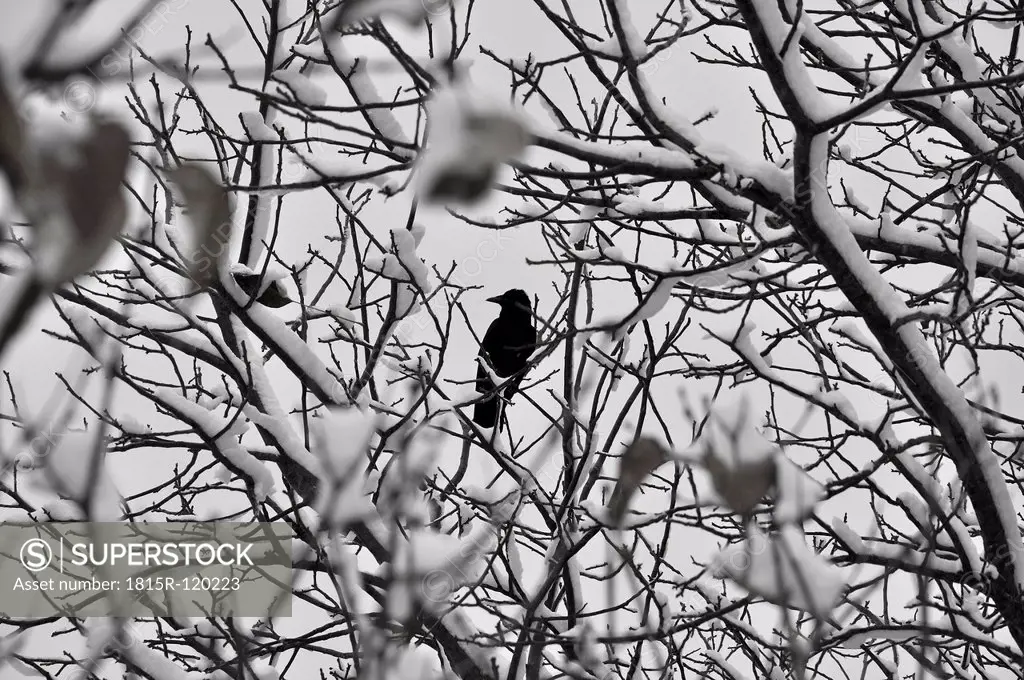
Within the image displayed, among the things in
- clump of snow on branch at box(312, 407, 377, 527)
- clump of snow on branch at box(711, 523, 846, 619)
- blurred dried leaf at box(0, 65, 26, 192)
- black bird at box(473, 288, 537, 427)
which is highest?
black bird at box(473, 288, 537, 427)

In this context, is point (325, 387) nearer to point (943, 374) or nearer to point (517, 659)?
point (517, 659)

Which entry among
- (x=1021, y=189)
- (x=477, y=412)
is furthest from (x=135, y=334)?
(x=1021, y=189)

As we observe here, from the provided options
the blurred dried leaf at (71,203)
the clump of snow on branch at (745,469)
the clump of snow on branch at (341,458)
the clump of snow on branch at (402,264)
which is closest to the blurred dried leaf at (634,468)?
the clump of snow on branch at (745,469)

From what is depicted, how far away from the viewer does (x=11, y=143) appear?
37cm

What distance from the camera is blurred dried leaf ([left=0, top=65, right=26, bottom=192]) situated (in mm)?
365

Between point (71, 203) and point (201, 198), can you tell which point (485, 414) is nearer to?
point (201, 198)

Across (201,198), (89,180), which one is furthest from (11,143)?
(201,198)

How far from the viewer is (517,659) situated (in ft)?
9.00

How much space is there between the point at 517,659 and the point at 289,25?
2802 mm

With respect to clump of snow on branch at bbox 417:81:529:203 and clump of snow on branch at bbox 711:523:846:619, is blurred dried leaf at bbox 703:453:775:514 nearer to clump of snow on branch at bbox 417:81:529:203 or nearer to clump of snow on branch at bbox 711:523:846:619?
clump of snow on branch at bbox 711:523:846:619

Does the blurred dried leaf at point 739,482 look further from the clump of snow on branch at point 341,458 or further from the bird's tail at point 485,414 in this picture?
the bird's tail at point 485,414

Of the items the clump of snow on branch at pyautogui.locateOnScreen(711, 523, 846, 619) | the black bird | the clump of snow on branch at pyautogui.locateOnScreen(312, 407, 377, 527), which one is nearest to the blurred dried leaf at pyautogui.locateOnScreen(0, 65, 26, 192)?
the clump of snow on branch at pyautogui.locateOnScreen(312, 407, 377, 527)

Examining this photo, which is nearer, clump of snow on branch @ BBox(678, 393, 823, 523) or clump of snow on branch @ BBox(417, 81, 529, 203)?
clump of snow on branch @ BBox(417, 81, 529, 203)

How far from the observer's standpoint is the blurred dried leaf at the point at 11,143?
1.20ft
